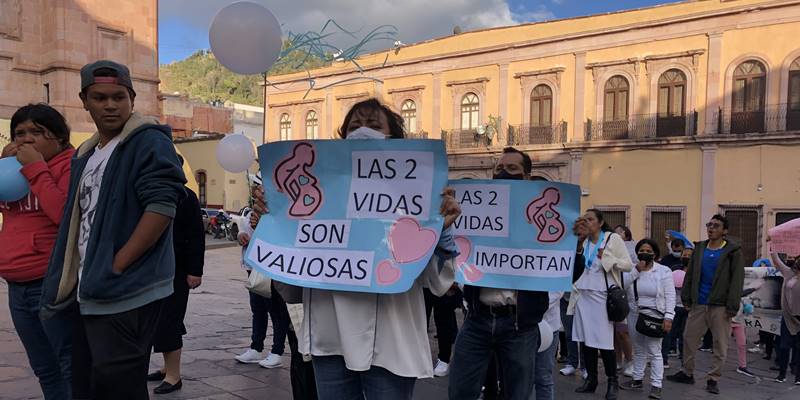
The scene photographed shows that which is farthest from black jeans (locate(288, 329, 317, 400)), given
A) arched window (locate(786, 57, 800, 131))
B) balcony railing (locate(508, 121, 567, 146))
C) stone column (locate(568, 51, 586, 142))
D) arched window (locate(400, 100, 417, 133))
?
arched window (locate(400, 100, 417, 133))

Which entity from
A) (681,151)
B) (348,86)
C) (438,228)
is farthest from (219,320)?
(348,86)

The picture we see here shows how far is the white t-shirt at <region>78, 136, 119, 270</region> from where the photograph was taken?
2537 millimetres

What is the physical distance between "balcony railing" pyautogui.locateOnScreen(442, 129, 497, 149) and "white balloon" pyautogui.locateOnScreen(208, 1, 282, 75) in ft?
75.5

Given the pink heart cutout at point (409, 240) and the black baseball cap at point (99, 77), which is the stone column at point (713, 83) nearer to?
the pink heart cutout at point (409, 240)

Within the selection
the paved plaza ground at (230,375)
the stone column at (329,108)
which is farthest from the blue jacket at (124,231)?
the stone column at (329,108)

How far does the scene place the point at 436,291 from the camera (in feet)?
8.02

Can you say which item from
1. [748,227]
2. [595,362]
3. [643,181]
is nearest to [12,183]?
[595,362]

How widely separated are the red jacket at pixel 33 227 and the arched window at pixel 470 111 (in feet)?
88.6

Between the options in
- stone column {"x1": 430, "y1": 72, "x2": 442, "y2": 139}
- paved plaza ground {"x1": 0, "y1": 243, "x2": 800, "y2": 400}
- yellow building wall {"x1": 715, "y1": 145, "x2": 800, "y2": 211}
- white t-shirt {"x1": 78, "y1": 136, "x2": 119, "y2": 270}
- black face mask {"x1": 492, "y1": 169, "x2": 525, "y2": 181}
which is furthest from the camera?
stone column {"x1": 430, "y1": 72, "x2": 442, "y2": 139}

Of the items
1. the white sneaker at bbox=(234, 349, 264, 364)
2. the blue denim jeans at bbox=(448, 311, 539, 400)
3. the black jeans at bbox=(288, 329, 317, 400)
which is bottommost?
the white sneaker at bbox=(234, 349, 264, 364)

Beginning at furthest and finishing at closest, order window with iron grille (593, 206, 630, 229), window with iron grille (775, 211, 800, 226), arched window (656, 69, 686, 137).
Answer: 1. window with iron grille (593, 206, 630, 229)
2. arched window (656, 69, 686, 137)
3. window with iron grille (775, 211, 800, 226)

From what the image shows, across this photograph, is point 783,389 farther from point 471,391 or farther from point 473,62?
point 473,62

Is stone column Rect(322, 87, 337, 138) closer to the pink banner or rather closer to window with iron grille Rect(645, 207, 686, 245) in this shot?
window with iron grille Rect(645, 207, 686, 245)

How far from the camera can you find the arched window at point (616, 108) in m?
25.3
